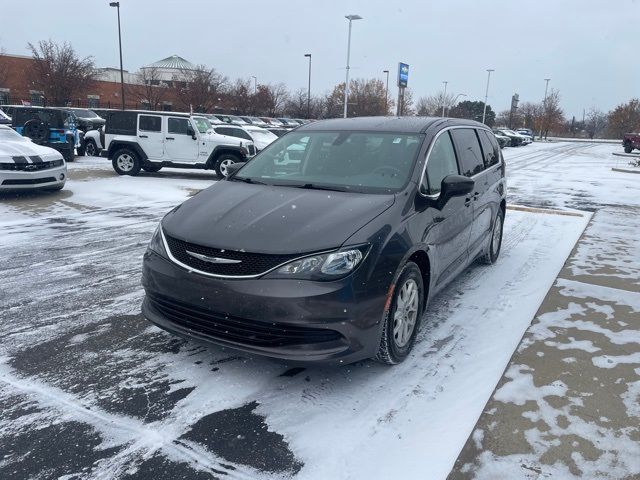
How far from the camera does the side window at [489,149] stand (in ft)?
19.4

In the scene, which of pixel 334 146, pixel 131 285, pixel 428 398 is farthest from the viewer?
pixel 131 285

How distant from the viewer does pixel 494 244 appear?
632cm

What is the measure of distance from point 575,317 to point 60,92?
41.1 metres

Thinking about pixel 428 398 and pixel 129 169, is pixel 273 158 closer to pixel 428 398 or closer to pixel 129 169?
pixel 428 398

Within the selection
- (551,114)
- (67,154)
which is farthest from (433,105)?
(67,154)

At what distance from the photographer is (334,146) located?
4.64 m

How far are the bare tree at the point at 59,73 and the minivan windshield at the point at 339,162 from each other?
3885cm

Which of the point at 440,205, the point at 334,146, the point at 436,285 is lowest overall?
the point at 436,285

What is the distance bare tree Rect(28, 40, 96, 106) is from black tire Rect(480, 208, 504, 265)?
3903cm

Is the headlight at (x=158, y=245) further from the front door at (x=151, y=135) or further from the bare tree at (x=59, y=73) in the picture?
the bare tree at (x=59, y=73)

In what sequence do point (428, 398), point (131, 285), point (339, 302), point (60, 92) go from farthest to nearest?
point (60, 92)
point (131, 285)
point (428, 398)
point (339, 302)

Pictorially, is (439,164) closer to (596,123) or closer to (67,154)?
(67,154)

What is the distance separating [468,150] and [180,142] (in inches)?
427

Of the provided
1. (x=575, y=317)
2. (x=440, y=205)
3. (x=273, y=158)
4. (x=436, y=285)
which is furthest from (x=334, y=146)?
(x=575, y=317)
